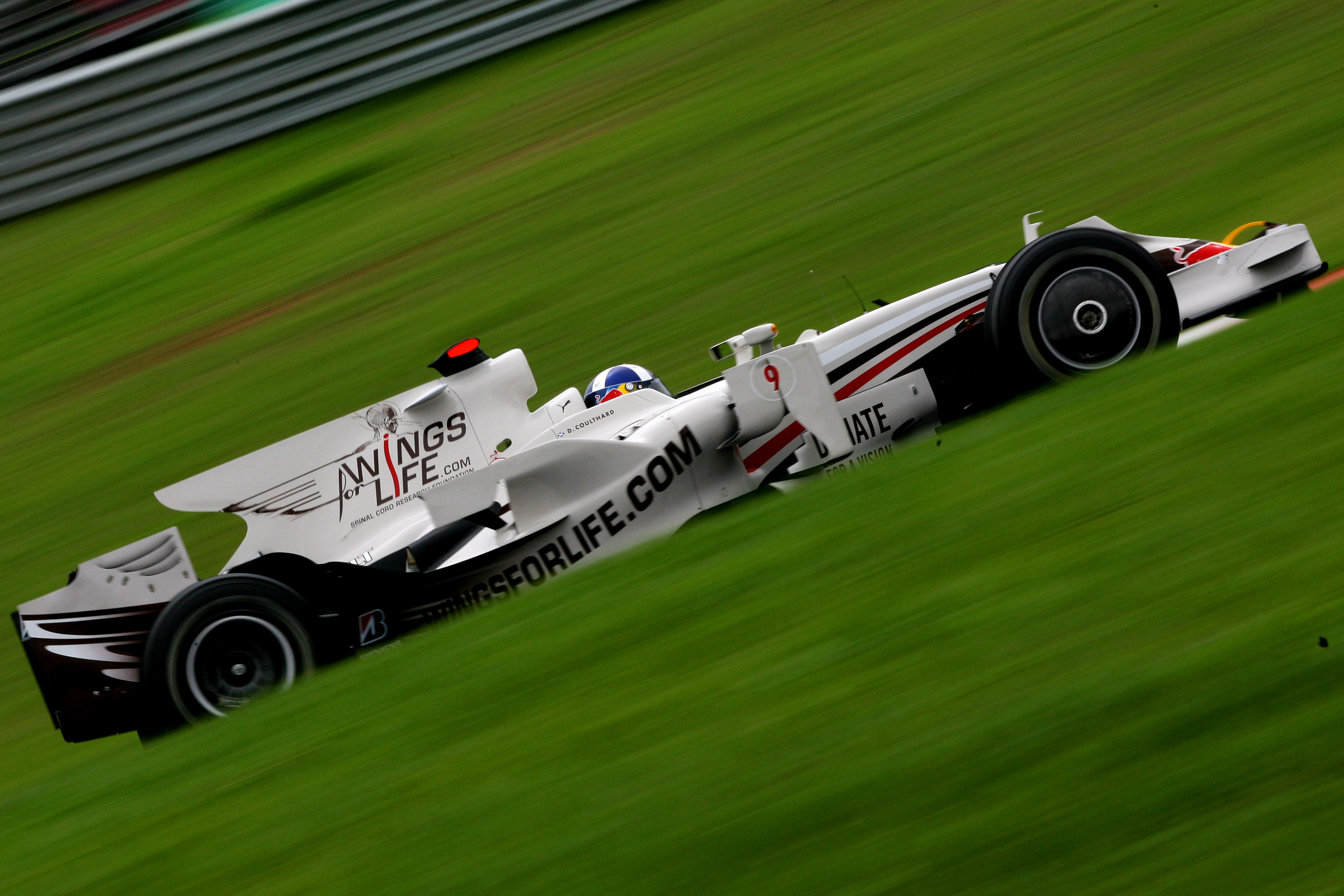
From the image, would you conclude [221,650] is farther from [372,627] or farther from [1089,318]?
[1089,318]

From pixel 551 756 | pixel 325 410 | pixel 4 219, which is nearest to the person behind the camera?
pixel 551 756

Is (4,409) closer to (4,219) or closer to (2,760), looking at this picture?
(4,219)

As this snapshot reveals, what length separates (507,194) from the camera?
402 inches

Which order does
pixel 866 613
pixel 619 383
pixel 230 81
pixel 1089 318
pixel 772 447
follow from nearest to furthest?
pixel 866 613 < pixel 1089 318 < pixel 772 447 < pixel 619 383 < pixel 230 81

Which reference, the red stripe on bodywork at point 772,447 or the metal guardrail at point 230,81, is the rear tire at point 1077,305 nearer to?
the red stripe on bodywork at point 772,447

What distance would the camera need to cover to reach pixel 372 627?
520 centimetres

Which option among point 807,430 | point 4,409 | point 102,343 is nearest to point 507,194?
point 102,343

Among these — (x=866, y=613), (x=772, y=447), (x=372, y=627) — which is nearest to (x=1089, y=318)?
(x=772, y=447)

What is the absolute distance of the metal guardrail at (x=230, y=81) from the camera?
34.7ft

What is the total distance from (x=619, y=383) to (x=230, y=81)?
6110 mm

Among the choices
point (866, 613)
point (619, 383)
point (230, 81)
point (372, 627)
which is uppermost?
point (230, 81)

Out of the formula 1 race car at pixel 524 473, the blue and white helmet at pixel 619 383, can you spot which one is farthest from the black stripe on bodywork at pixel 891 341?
the blue and white helmet at pixel 619 383

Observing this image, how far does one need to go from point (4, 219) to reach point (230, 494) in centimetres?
698

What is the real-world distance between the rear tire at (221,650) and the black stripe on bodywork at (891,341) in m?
2.24
